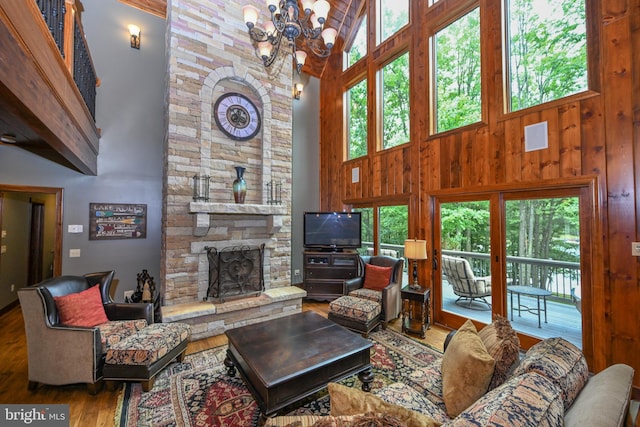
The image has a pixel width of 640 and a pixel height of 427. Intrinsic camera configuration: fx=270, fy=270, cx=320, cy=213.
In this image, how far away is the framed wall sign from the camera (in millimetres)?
4141

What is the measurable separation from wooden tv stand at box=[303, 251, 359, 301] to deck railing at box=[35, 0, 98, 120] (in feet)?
13.2

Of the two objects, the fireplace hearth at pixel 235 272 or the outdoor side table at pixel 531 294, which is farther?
the fireplace hearth at pixel 235 272

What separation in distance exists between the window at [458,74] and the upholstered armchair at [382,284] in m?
2.18

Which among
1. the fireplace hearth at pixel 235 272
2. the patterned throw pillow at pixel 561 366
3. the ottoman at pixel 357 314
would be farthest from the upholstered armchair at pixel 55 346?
the patterned throw pillow at pixel 561 366

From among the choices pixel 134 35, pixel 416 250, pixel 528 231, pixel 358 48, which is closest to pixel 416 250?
pixel 416 250

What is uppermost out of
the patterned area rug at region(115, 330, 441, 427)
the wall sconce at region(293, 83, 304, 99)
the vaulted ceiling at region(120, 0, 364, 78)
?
the vaulted ceiling at region(120, 0, 364, 78)

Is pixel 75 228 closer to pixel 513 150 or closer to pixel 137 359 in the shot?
pixel 137 359

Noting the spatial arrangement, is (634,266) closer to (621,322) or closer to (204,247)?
(621,322)

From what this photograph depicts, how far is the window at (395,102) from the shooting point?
4586mm

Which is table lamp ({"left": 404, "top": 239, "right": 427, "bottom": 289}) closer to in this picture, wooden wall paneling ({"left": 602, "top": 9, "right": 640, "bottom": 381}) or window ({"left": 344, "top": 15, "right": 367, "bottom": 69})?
wooden wall paneling ({"left": 602, "top": 9, "right": 640, "bottom": 381})

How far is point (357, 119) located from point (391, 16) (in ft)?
6.05

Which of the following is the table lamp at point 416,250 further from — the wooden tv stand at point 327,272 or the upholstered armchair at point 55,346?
the upholstered armchair at point 55,346

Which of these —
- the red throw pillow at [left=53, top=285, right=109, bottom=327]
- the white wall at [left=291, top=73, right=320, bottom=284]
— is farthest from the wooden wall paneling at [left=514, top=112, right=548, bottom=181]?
the red throw pillow at [left=53, top=285, right=109, bottom=327]

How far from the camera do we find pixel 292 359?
2080 millimetres
